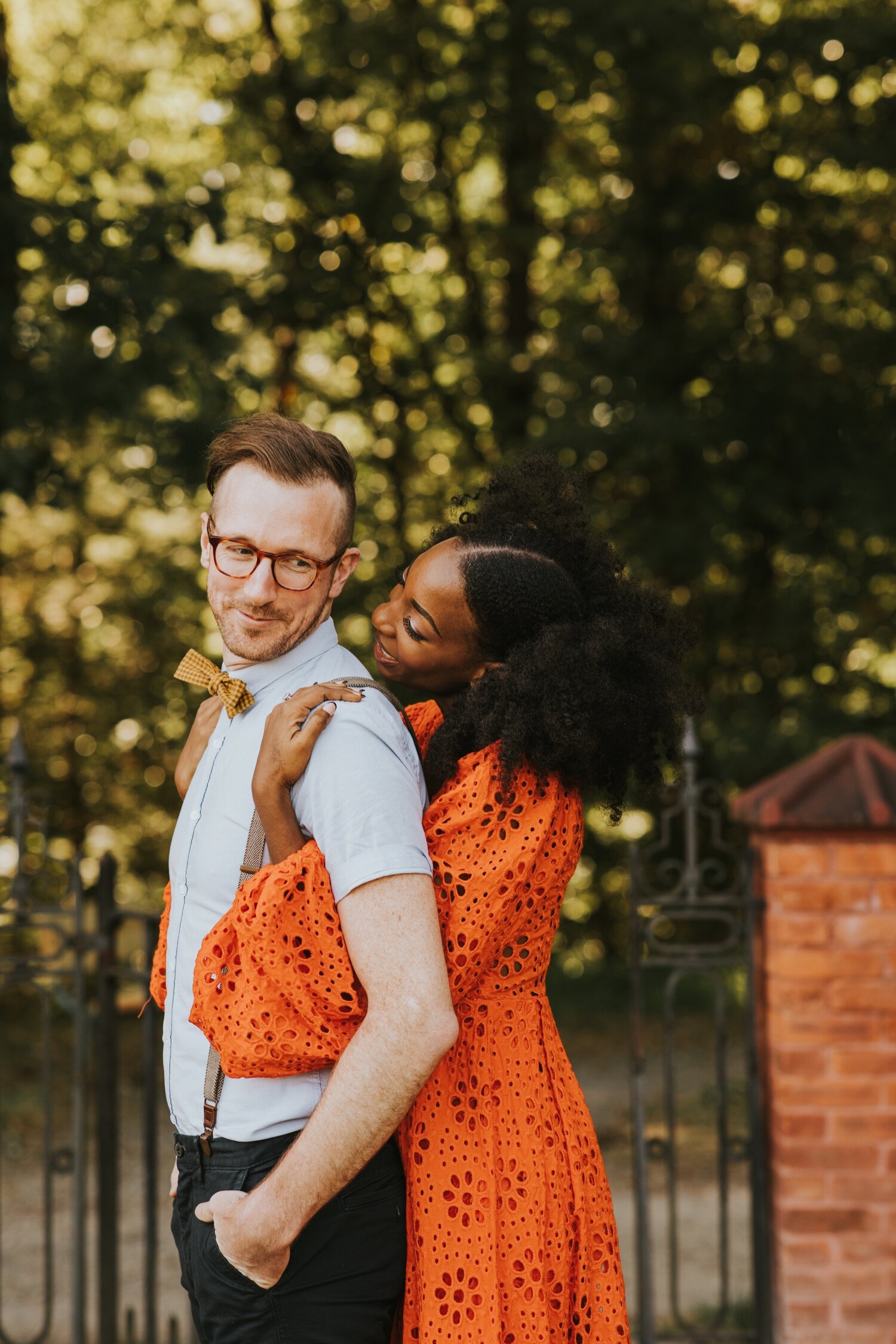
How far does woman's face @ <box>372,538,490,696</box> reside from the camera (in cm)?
181

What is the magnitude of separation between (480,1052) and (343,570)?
28.2 inches

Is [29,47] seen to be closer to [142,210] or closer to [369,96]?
[369,96]

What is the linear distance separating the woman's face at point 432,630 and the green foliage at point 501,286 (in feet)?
13.8

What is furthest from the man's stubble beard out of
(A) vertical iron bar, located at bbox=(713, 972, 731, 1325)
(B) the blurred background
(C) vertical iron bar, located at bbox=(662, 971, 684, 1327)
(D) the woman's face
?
(B) the blurred background

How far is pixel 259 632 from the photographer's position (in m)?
1.78

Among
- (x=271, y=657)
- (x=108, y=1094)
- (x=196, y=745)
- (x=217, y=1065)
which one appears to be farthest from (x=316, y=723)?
(x=108, y=1094)

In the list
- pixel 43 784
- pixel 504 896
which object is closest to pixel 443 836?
pixel 504 896

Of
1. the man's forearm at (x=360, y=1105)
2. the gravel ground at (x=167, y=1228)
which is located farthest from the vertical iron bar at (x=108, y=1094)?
the man's forearm at (x=360, y=1105)

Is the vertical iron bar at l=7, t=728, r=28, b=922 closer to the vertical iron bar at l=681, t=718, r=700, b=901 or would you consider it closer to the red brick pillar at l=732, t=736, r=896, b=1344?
the vertical iron bar at l=681, t=718, r=700, b=901

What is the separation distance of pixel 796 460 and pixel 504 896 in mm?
6722

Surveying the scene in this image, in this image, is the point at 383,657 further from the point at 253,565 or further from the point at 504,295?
the point at 504,295

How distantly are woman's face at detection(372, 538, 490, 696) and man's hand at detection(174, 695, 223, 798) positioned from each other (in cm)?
38

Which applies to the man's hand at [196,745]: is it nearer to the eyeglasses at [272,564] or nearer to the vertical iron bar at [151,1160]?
the eyeglasses at [272,564]

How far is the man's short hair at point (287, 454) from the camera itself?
1.74m
